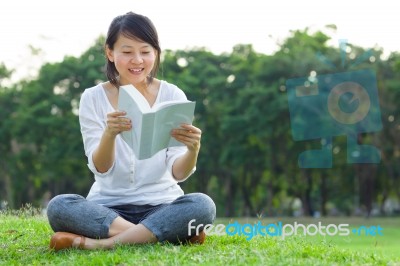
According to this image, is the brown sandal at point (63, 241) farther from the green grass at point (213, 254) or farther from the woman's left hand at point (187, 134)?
the woman's left hand at point (187, 134)

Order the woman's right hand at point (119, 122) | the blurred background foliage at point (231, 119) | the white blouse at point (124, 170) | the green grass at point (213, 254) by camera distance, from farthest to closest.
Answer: the blurred background foliage at point (231, 119) < the white blouse at point (124, 170) < the woman's right hand at point (119, 122) < the green grass at point (213, 254)

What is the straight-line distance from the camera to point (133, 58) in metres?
4.63

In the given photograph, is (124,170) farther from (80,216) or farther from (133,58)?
(133,58)

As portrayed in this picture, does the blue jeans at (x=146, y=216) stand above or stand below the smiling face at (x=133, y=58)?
below

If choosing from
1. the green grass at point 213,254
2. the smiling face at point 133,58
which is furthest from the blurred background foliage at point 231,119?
the smiling face at point 133,58

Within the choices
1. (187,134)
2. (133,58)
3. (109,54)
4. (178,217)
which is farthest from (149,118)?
(109,54)

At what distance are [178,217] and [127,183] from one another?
1.51 feet

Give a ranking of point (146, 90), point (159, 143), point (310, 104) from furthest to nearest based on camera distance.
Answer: point (310, 104), point (146, 90), point (159, 143)

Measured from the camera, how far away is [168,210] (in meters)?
4.59

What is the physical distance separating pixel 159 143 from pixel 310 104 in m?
18.5

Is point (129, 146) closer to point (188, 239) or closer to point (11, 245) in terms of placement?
point (188, 239)

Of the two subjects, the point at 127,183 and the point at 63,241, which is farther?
the point at 127,183

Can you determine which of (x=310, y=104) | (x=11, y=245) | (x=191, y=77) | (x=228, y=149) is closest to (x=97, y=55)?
(x=191, y=77)

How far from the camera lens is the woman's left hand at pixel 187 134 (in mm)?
4340
